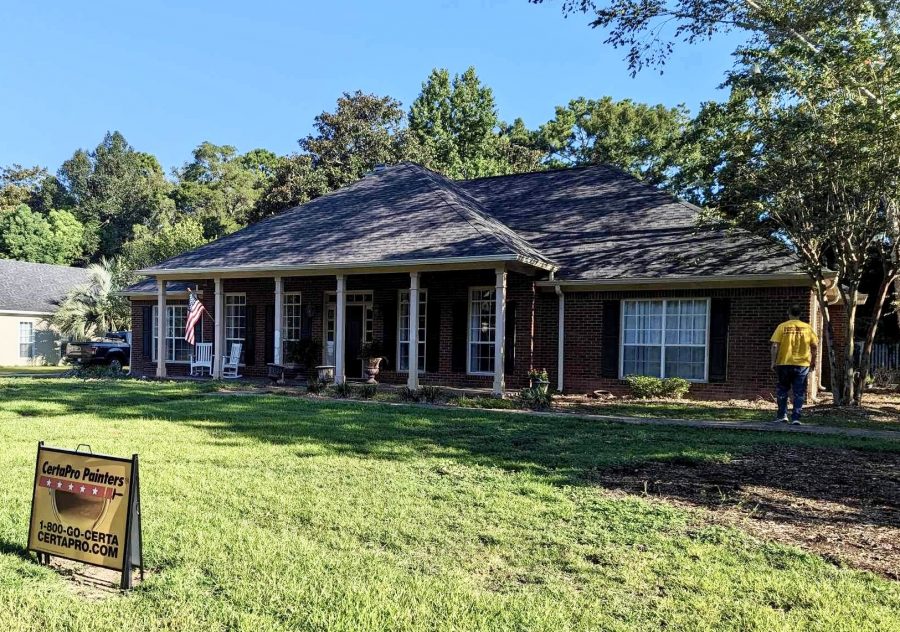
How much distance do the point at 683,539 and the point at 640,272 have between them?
35.5 ft

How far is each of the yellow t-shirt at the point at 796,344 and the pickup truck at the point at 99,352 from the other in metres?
18.1

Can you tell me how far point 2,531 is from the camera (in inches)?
185

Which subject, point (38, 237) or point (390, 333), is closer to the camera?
point (390, 333)

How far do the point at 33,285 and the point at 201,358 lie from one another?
58.8ft

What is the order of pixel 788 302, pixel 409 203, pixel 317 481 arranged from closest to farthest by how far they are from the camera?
pixel 317 481 < pixel 788 302 < pixel 409 203

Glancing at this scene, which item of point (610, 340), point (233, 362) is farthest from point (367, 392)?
point (233, 362)

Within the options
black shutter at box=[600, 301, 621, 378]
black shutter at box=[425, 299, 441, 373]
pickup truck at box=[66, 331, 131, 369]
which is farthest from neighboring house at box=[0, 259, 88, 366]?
black shutter at box=[600, 301, 621, 378]

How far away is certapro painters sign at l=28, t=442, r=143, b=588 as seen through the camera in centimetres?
378

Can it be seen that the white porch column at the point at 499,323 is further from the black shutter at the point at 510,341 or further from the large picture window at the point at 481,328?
the large picture window at the point at 481,328

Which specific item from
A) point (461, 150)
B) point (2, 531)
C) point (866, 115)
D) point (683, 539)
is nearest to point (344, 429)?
point (2, 531)

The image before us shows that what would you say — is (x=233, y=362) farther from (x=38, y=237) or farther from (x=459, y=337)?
(x=38, y=237)

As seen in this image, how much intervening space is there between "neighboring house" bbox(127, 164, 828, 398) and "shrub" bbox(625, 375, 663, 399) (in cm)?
62

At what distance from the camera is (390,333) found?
1778 centimetres

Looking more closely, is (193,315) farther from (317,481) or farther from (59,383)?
(317,481)
